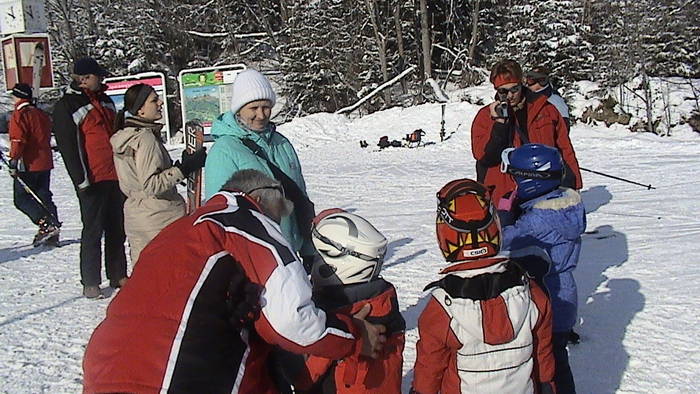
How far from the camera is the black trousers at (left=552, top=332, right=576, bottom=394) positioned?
10.1 ft

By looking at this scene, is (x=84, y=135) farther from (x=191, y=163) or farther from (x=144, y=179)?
(x=191, y=163)

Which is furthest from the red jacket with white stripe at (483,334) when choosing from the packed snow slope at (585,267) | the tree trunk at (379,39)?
the tree trunk at (379,39)

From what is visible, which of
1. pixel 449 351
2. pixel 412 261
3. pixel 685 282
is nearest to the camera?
pixel 449 351

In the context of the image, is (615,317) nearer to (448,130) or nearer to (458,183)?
(458,183)

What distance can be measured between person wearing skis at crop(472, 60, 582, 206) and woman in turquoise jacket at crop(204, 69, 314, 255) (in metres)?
1.46

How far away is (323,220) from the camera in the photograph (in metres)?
2.60

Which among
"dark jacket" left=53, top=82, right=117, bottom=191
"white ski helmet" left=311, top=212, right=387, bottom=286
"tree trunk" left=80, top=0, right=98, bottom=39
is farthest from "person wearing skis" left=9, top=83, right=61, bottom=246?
"tree trunk" left=80, top=0, right=98, bottom=39

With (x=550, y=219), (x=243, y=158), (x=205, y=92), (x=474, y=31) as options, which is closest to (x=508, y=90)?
(x=550, y=219)

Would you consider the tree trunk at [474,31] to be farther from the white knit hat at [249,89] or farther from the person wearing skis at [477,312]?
the person wearing skis at [477,312]

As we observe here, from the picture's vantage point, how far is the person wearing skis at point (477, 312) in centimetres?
243

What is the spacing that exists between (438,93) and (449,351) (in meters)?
20.3

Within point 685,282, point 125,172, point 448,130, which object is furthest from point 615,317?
point 448,130

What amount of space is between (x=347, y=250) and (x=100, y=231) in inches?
142

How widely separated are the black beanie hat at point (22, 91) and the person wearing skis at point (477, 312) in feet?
21.1
